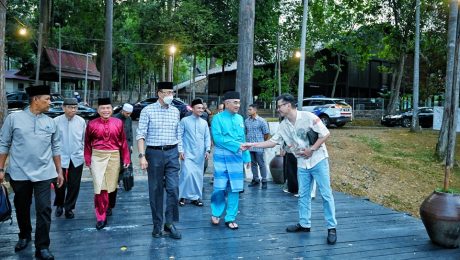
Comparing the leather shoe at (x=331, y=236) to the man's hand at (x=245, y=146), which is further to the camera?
the man's hand at (x=245, y=146)

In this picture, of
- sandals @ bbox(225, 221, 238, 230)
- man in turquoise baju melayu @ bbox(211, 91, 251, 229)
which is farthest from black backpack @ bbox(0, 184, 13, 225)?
sandals @ bbox(225, 221, 238, 230)

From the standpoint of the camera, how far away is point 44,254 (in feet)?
14.6

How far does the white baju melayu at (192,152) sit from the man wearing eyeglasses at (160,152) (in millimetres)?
1840

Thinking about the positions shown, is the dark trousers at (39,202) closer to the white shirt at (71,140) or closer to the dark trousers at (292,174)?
the white shirt at (71,140)

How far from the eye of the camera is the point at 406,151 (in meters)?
18.0

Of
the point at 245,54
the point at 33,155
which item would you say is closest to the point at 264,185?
the point at 245,54

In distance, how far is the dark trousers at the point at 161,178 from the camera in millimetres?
5270

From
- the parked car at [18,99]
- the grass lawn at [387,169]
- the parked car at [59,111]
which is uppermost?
the parked car at [18,99]

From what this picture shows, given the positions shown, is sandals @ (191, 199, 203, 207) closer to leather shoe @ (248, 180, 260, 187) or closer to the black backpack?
leather shoe @ (248, 180, 260, 187)

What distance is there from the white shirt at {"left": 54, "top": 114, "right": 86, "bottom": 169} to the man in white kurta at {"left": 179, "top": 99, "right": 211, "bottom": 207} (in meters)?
1.73

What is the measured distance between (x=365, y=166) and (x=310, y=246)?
10428 millimetres

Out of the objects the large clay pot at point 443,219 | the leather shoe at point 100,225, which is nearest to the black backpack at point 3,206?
the leather shoe at point 100,225

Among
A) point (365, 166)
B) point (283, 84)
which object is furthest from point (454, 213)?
point (283, 84)

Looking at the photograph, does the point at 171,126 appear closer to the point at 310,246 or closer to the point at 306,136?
the point at 306,136
